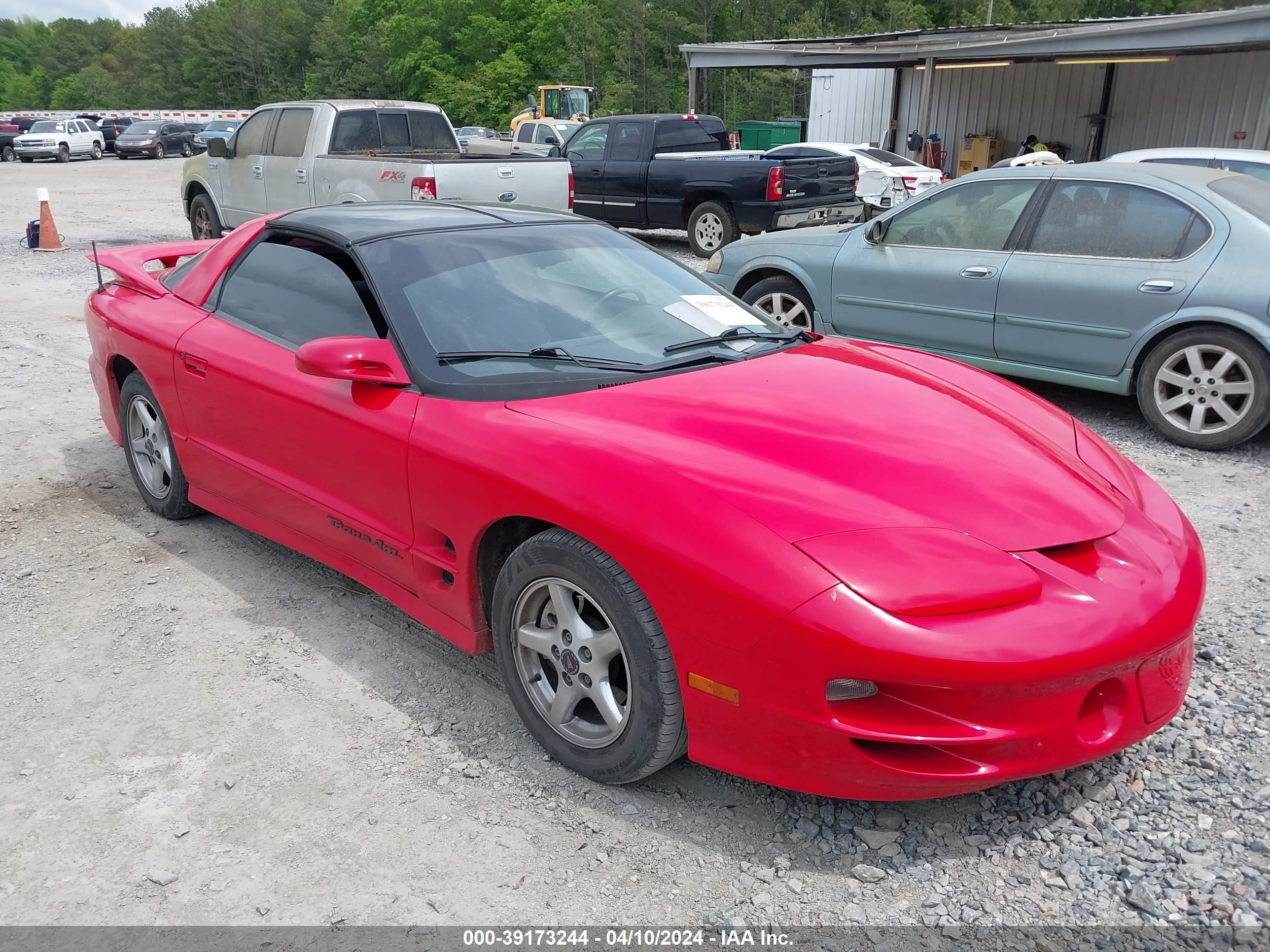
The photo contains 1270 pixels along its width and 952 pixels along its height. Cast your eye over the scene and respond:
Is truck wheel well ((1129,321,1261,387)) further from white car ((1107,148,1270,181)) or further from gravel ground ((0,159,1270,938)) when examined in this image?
white car ((1107,148,1270,181))

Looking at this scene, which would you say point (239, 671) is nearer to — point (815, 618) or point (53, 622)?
point (53, 622)

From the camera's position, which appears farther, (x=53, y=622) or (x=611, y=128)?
(x=611, y=128)

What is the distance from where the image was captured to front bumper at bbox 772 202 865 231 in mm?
12445

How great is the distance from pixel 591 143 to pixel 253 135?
16.6 ft

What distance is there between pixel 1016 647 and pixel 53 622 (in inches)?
135

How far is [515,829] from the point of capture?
256 centimetres

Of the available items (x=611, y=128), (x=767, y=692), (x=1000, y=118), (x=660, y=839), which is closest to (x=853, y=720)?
(x=767, y=692)

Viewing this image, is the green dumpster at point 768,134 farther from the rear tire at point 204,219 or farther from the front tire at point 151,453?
the front tire at point 151,453

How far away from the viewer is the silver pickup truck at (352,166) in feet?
31.9

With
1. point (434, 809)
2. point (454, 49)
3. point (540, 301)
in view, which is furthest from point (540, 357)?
point (454, 49)

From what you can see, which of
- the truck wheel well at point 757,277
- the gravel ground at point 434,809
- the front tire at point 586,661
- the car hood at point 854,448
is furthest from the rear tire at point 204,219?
the front tire at point 586,661

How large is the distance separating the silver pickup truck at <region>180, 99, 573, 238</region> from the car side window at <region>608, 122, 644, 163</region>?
9.32 feet

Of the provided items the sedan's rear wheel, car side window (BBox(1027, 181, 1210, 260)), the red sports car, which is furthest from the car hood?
the sedan's rear wheel

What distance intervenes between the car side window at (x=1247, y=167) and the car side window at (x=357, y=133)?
8.81 meters
